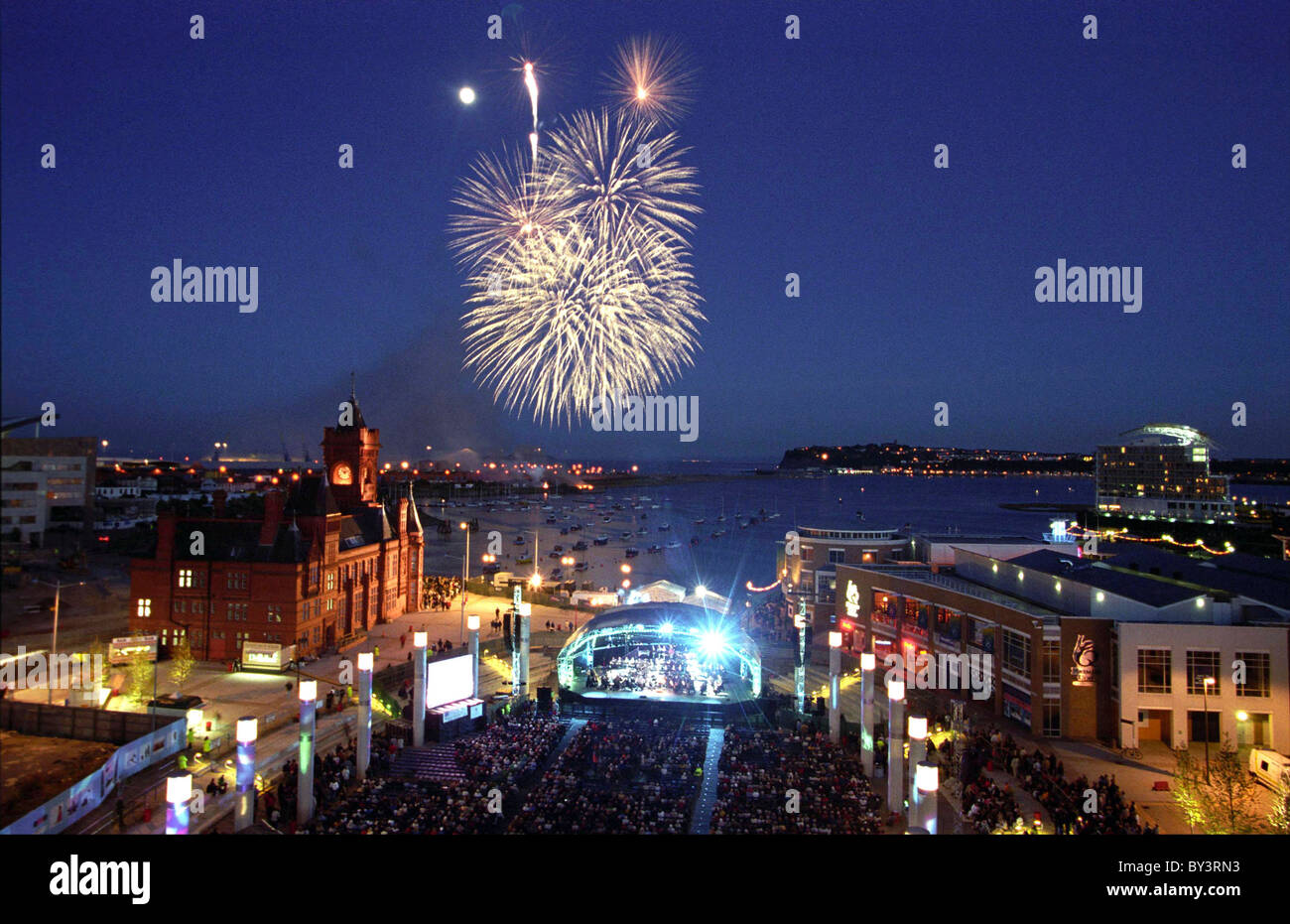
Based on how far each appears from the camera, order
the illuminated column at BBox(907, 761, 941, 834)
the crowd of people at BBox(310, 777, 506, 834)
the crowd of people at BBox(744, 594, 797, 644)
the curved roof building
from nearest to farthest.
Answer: the illuminated column at BBox(907, 761, 941, 834) → the crowd of people at BBox(310, 777, 506, 834) → the curved roof building → the crowd of people at BBox(744, 594, 797, 644)

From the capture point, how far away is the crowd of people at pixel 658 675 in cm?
2717

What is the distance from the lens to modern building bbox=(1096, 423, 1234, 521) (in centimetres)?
10212

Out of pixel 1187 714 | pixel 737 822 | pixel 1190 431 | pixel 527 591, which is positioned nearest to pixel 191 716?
pixel 737 822

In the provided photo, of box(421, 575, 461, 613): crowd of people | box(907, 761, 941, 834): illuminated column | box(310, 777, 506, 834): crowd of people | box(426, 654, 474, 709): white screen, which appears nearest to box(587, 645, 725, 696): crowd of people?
box(426, 654, 474, 709): white screen

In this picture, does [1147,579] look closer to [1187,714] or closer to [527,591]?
[1187,714]

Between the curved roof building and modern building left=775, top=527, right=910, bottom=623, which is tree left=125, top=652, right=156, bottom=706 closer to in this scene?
the curved roof building

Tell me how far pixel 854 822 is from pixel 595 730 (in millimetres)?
8639

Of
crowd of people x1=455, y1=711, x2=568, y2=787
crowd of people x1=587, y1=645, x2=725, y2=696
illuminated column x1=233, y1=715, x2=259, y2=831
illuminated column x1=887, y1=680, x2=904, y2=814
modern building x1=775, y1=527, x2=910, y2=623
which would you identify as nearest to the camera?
illuminated column x1=233, y1=715, x2=259, y2=831

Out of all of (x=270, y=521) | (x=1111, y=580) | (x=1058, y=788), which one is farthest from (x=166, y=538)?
(x=1111, y=580)

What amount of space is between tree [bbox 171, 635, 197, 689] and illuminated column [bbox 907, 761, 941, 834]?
26.2 metres

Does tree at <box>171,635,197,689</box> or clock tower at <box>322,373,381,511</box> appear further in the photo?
clock tower at <box>322,373,381,511</box>

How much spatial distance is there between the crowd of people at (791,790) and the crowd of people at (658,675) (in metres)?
5.43

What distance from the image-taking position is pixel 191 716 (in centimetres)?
2197
